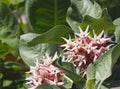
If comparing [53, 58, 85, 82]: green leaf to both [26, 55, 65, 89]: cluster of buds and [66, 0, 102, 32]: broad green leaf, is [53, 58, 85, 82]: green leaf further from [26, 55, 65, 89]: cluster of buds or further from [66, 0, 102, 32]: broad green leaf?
[66, 0, 102, 32]: broad green leaf

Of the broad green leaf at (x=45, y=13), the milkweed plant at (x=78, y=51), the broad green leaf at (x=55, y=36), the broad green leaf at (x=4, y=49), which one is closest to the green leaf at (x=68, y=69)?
the milkweed plant at (x=78, y=51)

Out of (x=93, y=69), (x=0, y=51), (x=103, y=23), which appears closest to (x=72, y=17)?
(x=103, y=23)

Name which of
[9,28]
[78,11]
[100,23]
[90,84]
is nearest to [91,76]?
[90,84]

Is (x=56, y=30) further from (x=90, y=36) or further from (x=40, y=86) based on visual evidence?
(x=40, y=86)

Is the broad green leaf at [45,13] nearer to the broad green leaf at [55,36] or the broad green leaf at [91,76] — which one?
the broad green leaf at [55,36]

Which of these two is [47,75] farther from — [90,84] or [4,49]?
[4,49]
